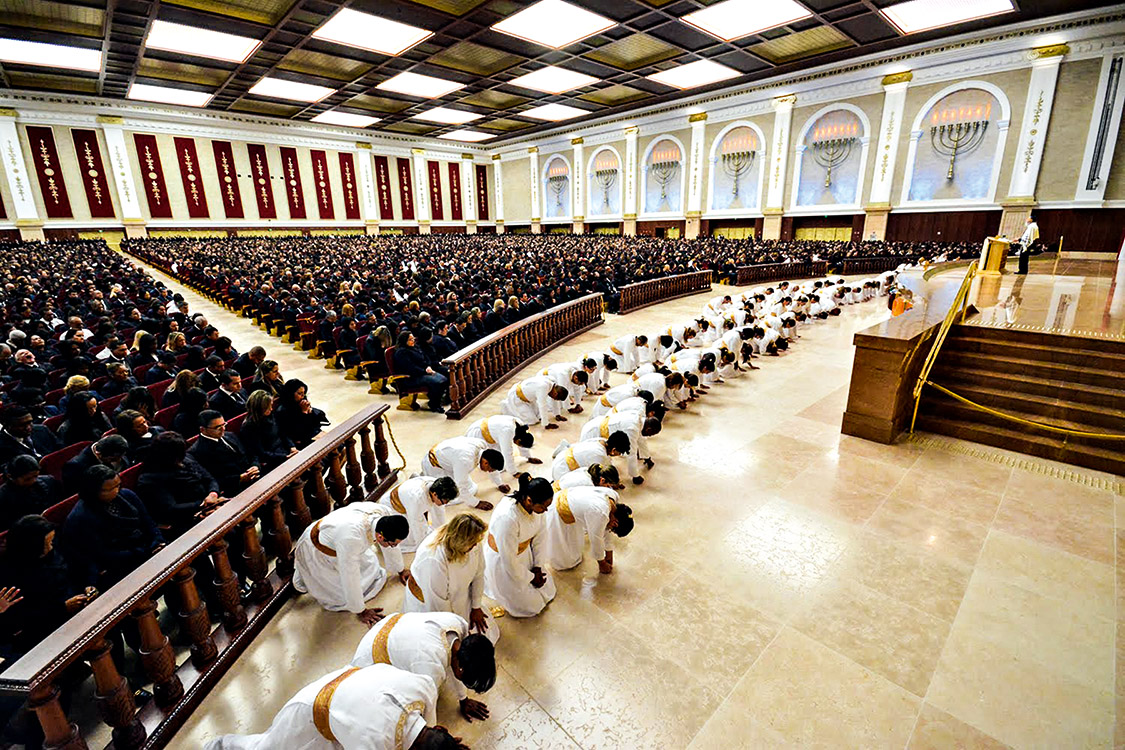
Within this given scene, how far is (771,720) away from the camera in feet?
7.38

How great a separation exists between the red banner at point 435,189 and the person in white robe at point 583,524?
1514 inches

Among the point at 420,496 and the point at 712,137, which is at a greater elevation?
the point at 712,137

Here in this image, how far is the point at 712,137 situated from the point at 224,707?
30.7m

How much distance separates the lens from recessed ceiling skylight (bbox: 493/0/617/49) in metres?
15.8

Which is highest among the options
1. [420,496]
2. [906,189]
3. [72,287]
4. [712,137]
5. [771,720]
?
[712,137]

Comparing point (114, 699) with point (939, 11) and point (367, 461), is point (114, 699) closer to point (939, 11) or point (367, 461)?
point (367, 461)

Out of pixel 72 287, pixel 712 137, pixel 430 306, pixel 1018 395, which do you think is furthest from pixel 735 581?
pixel 712 137

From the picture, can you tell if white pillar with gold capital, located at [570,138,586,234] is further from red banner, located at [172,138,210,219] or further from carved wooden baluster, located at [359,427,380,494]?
carved wooden baluster, located at [359,427,380,494]

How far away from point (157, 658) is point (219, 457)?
1747 mm

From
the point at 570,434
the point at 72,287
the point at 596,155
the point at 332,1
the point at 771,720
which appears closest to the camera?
the point at 771,720

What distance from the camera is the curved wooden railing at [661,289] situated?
41.2 feet

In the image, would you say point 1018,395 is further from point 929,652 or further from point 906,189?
point 906,189

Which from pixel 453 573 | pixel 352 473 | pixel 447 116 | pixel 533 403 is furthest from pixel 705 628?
pixel 447 116

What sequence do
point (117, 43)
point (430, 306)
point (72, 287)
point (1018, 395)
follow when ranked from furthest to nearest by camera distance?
point (117, 43)
point (72, 287)
point (430, 306)
point (1018, 395)
